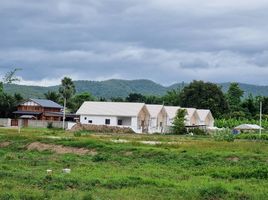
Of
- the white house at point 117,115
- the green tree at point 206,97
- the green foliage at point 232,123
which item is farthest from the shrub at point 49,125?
the green tree at point 206,97

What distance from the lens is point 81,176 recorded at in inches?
906

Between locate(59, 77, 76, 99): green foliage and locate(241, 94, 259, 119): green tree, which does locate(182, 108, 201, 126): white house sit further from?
locate(59, 77, 76, 99): green foliage

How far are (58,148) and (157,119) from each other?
57.3 metres

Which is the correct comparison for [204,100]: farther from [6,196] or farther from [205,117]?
[6,196]

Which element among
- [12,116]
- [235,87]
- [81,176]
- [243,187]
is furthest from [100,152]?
[235,87]

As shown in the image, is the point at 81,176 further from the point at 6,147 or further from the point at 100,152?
the point at 6,147

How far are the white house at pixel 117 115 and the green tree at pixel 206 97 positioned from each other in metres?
36.6

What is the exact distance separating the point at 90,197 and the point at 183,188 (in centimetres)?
482

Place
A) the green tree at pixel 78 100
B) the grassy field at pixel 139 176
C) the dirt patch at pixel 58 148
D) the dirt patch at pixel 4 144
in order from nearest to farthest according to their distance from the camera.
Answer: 1. the grassy field at pixel 139 176
2. the dirt patch at pixel 58 148
3. the dirt patch at pixel 4 144
4. the green tree at pixel 78 100

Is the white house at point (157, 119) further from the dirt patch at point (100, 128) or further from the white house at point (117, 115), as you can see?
the dirt patch at point (100, 128)

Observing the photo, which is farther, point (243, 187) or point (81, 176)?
point (81, 176)

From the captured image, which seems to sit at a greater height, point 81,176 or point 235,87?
point 235,87

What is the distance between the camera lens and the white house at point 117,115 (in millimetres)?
90500

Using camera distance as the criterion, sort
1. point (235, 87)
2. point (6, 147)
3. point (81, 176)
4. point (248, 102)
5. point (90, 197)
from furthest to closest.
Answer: point (235, 87) < point (248, 102) < point (6, 147) < point (81, 176) < point (90, 197)
